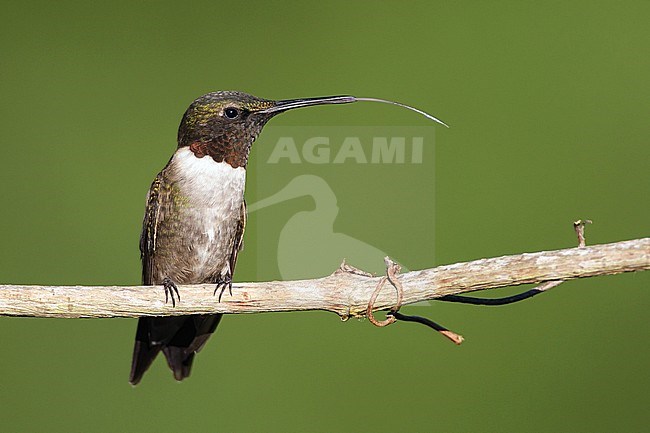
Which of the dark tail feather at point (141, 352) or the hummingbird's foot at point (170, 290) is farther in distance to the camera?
the dark tail feather at point (141, 352)

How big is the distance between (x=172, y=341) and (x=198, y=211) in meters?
0.48

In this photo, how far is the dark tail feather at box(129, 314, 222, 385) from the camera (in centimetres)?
239

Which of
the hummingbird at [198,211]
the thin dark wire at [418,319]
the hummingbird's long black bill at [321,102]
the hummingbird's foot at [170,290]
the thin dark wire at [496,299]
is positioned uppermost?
the hummingbird's long black bill at [321,102]

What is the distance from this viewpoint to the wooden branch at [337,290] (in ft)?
4.66

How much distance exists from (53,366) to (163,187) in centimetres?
115

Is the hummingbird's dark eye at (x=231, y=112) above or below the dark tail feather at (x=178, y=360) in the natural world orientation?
above

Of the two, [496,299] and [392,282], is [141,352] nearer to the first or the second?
[392,282]

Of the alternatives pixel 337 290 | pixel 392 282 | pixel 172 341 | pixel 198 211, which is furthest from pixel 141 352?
pixel 392 282

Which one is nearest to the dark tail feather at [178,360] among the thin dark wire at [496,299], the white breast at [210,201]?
the white breast at [210,201]

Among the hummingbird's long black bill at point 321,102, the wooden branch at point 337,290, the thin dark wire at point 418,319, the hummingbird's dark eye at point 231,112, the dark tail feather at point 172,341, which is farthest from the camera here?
the dark tail feather at point 172,341

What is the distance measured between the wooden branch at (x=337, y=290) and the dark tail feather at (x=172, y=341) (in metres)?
0.51

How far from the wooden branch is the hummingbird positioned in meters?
0.23

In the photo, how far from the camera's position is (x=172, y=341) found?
2.46 m

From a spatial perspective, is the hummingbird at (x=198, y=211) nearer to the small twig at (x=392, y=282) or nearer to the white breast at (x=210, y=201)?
the white breast at (x=210, y=201)
